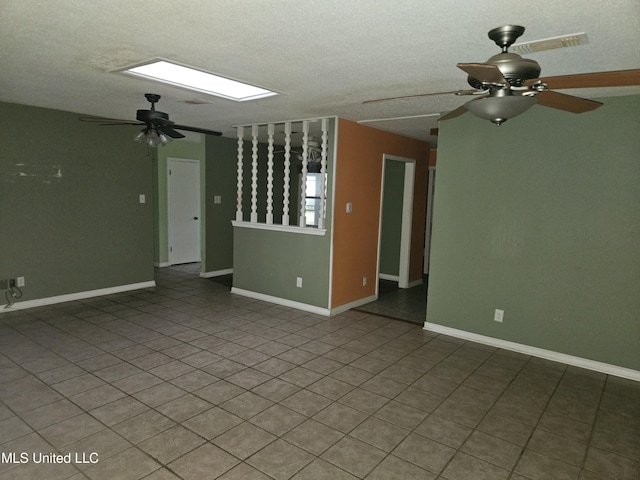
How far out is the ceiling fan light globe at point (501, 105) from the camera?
1809 millimetres

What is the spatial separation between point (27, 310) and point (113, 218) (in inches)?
57.3

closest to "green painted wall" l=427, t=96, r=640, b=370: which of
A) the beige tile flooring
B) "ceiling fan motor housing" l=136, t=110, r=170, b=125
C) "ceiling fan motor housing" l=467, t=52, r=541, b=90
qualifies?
the beige tile flooring

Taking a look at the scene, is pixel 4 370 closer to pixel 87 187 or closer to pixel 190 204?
pixel 87 187

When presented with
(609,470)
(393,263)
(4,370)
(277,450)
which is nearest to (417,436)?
(277,450)

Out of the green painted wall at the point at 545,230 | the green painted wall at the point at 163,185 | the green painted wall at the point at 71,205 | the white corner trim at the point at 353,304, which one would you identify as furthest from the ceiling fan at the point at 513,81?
the green painted wall at the point at 163,185

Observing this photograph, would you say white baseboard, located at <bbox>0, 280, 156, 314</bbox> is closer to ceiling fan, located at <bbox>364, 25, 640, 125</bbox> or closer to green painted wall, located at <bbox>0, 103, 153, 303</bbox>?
green painted wall, located at <bbox>0, 103, 153, 303</bbox>

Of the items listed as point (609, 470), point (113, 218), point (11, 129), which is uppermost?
point (11, 129)

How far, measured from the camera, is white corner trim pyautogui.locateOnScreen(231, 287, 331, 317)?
4.96 m

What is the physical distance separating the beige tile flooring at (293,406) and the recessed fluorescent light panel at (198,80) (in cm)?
228

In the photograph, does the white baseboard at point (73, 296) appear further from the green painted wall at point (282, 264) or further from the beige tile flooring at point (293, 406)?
the green painted wall at point (282, 264)

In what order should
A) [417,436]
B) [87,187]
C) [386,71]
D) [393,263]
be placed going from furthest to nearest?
[393,263], [87,187], [386,71], [417,436]

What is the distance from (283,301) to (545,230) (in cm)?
308

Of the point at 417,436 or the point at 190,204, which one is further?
the point at 190,204

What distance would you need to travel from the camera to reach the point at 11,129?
4500mm
